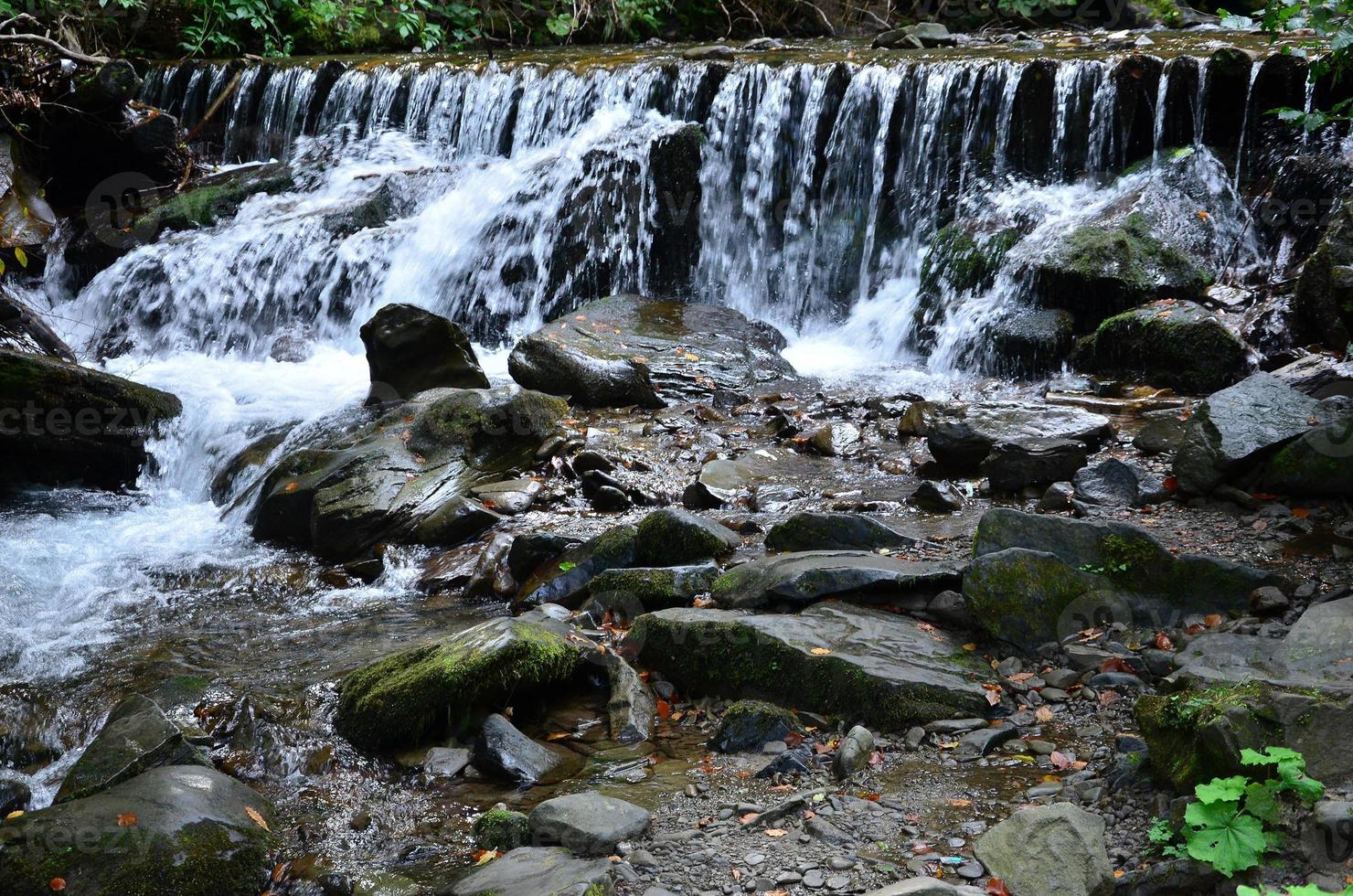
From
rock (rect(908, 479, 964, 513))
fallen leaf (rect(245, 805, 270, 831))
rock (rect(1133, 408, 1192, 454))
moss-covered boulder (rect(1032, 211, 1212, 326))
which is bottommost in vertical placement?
fallen leaf (rect(245, 805, 270, 831))

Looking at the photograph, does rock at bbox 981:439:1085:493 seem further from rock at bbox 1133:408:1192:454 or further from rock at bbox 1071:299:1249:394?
rock at bbox 1071:299:1249:394

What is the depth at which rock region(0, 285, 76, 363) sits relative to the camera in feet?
27.3

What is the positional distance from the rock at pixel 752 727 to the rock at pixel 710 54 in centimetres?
1058

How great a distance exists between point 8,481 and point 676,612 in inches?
230

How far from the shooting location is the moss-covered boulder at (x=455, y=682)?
169 inches

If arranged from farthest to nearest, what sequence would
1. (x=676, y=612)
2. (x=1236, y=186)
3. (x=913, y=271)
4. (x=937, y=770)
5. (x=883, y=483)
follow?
(x=913, y=271) < (x=1236, y=186) < (x=883, y=483) < (x=676, y=612) < (x=937, y=770)

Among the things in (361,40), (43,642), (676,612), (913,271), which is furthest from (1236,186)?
(361,40)

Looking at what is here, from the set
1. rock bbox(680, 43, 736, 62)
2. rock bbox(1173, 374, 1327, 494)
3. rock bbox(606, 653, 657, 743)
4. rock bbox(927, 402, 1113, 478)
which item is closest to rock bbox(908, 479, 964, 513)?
rock bbox(927, 402, 1113, 478)

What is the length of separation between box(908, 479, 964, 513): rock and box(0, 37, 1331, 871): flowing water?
288 cm

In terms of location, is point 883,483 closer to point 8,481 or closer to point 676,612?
point 676,612

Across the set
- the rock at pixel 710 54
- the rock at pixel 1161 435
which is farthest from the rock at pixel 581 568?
the rock at pixel 710 54

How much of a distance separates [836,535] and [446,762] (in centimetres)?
221

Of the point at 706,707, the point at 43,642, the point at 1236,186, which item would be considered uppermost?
the point at 1236,186

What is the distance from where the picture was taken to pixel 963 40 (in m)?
14.6
